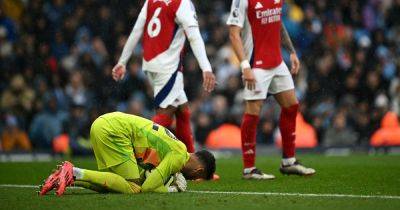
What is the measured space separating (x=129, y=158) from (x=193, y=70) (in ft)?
38.2

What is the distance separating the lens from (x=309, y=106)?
20656 mm

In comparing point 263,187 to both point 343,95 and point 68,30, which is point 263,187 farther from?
point 68,30

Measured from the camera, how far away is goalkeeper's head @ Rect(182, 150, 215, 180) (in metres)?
9.55

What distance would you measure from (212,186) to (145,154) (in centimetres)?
132

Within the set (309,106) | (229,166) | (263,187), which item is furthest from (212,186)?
(309,106)

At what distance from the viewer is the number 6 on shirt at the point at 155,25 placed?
11578 mm

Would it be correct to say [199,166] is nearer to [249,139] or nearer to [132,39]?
[249,139]

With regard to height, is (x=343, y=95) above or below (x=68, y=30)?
below

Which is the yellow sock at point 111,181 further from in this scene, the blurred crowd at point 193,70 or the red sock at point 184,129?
the blurred crowd at point 193,70

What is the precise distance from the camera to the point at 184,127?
38.4ft

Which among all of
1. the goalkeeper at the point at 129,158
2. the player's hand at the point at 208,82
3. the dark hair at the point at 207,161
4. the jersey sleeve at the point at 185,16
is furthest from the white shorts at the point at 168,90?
the goalkeeper at the point at 129,158

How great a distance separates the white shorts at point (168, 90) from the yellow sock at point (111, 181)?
2.40m

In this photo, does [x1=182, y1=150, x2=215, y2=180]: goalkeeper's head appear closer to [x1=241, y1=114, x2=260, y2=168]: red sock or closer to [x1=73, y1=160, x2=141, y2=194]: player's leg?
[x1=73, y1=160, x2=141, y2=194]: player's leg

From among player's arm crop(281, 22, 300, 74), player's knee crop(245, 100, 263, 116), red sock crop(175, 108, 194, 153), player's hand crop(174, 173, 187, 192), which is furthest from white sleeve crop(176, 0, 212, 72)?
player's hand crop(174, 173, 187, 192)
